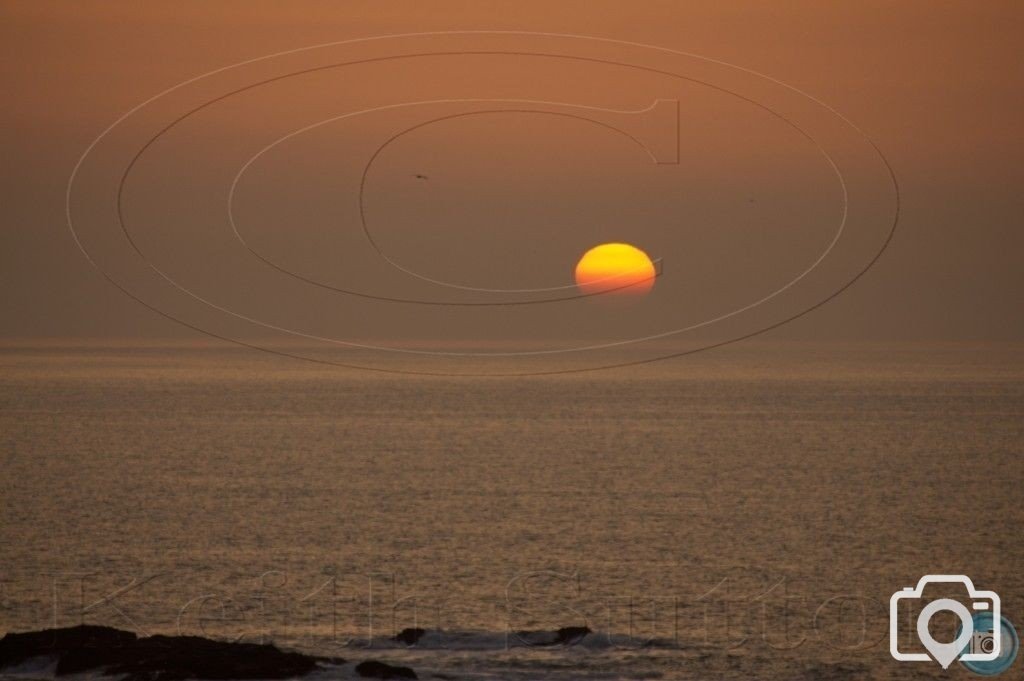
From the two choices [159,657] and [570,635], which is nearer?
[159,657]

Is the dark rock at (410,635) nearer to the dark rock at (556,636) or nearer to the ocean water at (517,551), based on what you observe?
the ocean water at (517,551)

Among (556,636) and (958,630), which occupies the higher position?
(556,636)

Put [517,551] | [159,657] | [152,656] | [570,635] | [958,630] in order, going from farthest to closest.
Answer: [517,551] < [958,630] < [570,635] < [152,656] < [159,657]

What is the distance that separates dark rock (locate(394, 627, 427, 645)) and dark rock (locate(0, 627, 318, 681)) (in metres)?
5.40

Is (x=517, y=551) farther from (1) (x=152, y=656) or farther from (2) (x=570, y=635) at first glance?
(1) (x=152, y=656)

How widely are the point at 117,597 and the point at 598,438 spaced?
130 meters

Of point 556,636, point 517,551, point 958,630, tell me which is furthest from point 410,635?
point 517,551

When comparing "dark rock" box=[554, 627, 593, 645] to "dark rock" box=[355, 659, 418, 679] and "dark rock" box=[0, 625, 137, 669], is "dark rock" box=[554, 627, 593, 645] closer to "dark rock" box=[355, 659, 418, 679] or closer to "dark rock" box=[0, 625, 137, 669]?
"dark rock" box=[355, 659, 418, 679]

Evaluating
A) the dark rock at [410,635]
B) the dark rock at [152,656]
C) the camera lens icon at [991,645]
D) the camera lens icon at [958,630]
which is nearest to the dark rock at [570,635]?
the dark rock at [410,635]

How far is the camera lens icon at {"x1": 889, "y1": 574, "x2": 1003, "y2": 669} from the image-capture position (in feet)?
193

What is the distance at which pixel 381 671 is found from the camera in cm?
4912

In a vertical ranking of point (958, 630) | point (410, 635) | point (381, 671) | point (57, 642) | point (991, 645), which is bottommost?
point (991, 645)

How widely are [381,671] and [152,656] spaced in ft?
26.1

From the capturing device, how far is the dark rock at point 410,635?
5612 centimetres
